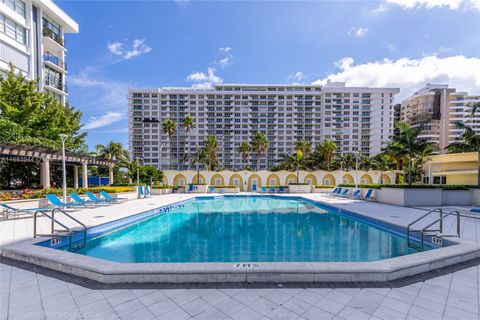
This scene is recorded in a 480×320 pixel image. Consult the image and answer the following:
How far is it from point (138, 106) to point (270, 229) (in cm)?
6689

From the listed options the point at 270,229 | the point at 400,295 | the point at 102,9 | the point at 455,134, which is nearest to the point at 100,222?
the point at 270,229

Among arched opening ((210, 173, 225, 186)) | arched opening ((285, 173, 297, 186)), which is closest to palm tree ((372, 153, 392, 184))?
arched opening ((285, 173, 297, 186))

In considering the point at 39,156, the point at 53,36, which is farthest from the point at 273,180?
the point at 53,36

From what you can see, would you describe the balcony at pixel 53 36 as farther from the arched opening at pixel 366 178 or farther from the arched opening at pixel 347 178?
the arched opening at pixel 366 178

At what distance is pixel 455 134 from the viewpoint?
220 ft

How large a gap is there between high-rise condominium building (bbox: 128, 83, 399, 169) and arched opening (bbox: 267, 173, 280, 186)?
1354 inches

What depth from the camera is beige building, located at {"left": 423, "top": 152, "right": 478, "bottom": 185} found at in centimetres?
2288

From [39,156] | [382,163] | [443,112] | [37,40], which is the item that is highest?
[443,112]

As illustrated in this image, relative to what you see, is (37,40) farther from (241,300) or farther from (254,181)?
(241,300)

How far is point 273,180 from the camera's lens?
31.1 metres

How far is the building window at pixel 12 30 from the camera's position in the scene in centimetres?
1806

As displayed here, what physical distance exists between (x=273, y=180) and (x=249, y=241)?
2372 cm

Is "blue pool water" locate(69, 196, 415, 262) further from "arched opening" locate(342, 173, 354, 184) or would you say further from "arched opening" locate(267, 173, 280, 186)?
"arched opening" locate(342, 173, 354, 184)

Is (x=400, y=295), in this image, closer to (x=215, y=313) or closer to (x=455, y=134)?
(x=215, y=313)
